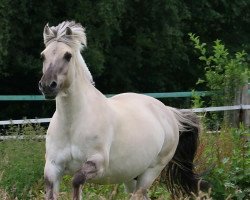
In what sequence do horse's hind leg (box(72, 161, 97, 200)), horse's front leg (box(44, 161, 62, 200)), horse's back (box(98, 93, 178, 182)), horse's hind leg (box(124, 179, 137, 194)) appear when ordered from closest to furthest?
horse's hind leg (box(72, 161, 97, 200))
horse's front leg (box(44, 161, 62, 200))
horse's back (box(98, 93, 178, 182))
horse's hind leg (box(124, 179, 137, 194))

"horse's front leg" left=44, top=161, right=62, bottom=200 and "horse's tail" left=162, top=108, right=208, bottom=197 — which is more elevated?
"horse's front leg" left=44, top=161, right=62, bottom=200

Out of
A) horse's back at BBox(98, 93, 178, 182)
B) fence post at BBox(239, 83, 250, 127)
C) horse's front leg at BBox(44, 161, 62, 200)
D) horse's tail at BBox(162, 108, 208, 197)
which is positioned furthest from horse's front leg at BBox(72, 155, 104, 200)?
fence post at BBox(239, 83, 250, 127)

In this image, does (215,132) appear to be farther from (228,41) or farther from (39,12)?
(228,41)

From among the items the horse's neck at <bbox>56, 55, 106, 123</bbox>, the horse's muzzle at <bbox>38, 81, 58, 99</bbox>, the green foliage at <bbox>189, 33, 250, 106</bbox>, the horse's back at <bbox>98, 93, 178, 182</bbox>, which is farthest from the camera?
the green foliage at <bbox>189, 33, 250, 106</bbox>

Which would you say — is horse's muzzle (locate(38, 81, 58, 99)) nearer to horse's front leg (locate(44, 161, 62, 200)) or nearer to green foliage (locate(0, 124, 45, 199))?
horse's front leg (locate(44, 161, 62, 200))

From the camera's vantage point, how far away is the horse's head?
17.6 feet

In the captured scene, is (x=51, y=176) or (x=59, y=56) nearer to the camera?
(x=59, y=56)

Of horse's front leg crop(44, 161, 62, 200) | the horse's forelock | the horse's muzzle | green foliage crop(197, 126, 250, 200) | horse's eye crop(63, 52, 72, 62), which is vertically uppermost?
the horse's forelock

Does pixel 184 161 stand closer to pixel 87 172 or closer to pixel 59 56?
pixel 87 172

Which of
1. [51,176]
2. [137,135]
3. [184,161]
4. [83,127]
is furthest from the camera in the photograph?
[184,161]

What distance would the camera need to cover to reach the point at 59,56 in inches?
220

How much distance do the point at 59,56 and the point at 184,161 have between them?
2725 millimetres

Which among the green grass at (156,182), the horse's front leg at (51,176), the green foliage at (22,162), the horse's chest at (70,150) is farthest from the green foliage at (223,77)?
the horse's front leg at (51,176)

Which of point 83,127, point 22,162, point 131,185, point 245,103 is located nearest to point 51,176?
point 83,127
